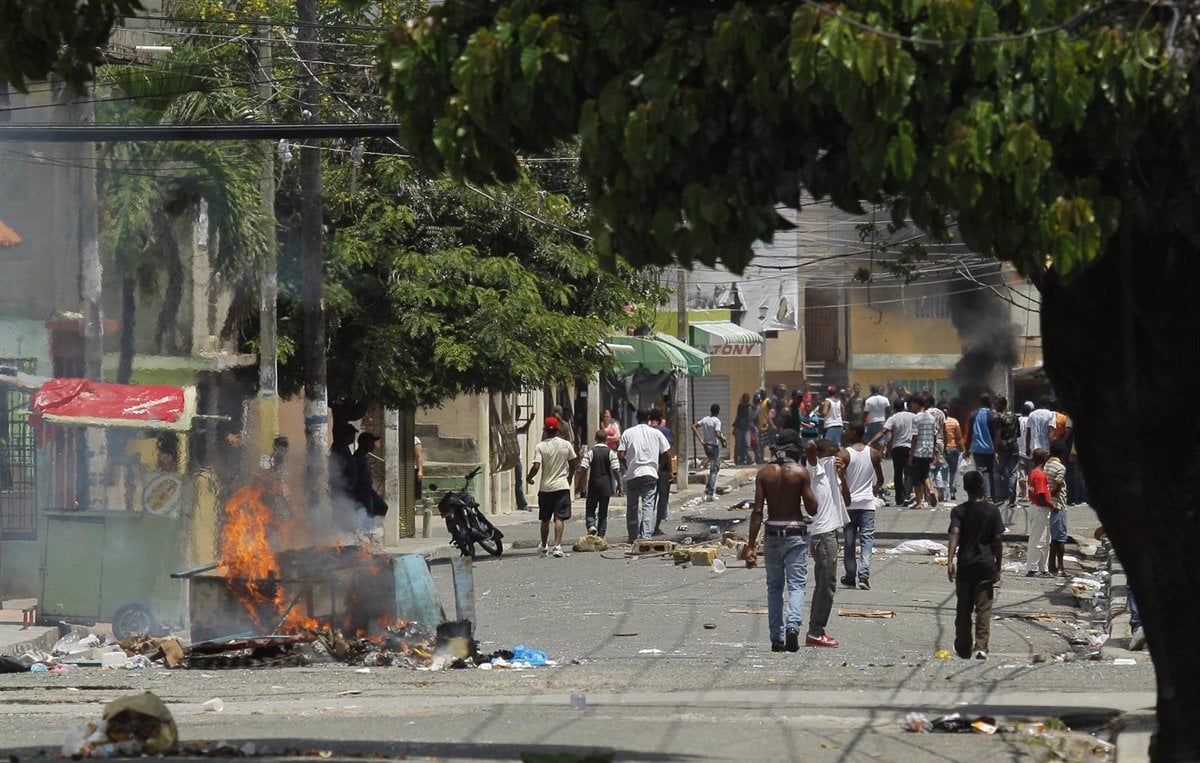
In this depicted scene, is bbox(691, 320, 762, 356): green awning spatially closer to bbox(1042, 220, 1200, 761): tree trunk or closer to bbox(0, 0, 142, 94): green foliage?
bbox(0, 0, 142, 94): green foliage

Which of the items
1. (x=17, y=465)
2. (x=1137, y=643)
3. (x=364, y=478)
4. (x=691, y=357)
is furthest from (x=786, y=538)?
(x=691, y=357)

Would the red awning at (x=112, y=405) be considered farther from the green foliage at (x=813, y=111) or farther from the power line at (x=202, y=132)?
the green foliage at (x=813, y=111)

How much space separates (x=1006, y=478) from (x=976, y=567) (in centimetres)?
1443

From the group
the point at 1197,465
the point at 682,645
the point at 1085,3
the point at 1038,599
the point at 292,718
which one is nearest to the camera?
the point at 1085,3

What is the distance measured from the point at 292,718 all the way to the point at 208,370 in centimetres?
1271

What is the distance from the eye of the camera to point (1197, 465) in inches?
277

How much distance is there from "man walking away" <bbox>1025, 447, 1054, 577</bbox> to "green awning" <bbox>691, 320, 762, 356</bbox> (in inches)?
908

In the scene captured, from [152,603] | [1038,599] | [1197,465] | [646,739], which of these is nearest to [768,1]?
[1197,465]

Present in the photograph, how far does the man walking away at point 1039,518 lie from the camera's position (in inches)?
694

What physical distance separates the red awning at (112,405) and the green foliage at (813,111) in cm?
847

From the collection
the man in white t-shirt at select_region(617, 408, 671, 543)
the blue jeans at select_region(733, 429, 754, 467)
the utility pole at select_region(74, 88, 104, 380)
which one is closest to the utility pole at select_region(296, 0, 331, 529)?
the utility pole at select_region(74, 88, 104, 380)

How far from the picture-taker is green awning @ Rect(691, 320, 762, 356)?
42031 mm

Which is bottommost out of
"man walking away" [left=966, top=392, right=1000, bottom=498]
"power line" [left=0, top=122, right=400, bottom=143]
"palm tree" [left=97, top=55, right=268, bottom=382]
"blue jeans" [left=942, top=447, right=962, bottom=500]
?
"blue jeans" [left=942, top=447, right=962, bottom=500]

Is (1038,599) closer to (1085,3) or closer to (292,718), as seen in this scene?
(292,718)
